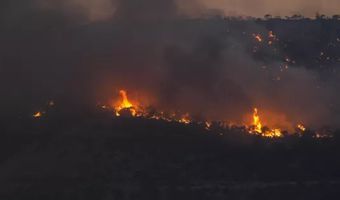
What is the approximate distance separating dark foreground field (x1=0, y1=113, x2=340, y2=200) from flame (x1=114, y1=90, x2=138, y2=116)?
7.74 meters

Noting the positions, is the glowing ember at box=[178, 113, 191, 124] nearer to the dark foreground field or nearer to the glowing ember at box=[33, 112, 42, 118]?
the dark foreground field

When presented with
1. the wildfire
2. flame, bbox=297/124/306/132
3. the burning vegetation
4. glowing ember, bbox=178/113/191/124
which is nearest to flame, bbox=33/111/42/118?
the burning vegetation

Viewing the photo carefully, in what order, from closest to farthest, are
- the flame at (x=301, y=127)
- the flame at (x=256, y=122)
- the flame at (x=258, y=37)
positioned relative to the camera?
the flame at (x=256, y=122)
the flame at (x=301, y=127)
the flame at (x=258, y=37)

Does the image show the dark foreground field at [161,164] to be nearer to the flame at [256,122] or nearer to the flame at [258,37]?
the flame at [256,122]

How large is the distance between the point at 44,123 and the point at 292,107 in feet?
144

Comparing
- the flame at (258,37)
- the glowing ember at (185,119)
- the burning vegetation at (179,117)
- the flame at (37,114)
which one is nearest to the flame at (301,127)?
the burning vegetation at (179,117)

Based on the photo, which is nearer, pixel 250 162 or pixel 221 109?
pixel 250 162

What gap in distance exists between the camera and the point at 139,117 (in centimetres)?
9388

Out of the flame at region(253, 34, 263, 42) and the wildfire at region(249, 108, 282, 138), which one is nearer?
the wildfire at region(249, 108, 282, 138)

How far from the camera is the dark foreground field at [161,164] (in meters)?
80.1

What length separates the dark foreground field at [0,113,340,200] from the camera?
80.1m

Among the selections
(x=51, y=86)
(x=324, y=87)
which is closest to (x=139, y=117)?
(x=51, y=86)

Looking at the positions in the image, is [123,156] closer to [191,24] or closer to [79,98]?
[79,98]

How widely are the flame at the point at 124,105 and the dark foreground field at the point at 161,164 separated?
25.4ft
